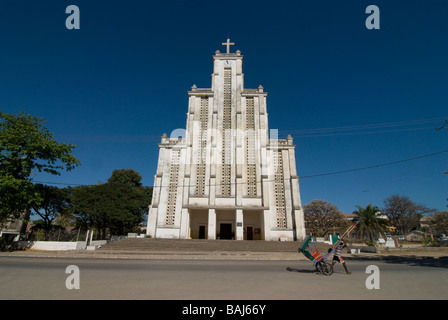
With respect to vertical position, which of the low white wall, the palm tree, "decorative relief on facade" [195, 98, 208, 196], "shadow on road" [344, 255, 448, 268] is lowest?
"shadow on road" [344, 255, 448, 268]

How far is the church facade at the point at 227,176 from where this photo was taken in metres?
28.4

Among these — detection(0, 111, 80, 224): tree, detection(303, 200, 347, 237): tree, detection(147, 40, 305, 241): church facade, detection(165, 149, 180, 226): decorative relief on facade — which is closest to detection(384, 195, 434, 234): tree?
detection(303, 200, 347, 237): tree

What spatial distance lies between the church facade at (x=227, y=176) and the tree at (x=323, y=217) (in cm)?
1807

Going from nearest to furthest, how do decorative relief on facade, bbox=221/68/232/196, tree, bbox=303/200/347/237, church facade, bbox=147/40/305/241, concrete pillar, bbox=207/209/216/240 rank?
concrete pillar, bbox=207/209/216/240 < church facade, bbox=147/40/305/241 < decorative relief on facade, bbox=221/68/232/196 < tree, bbox=303/200/347/237

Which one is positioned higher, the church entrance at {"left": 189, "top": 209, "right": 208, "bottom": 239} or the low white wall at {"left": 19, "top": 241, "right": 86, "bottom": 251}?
the church entrance at {"left": 189, "top": 209, "right": 208, "bottom": 239}

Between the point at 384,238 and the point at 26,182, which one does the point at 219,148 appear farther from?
the point at 384,238

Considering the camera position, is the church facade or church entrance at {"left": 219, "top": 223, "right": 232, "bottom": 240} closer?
the church facade

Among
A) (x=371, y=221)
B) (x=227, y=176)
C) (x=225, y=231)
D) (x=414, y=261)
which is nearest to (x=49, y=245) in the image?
(x=225, y=231)

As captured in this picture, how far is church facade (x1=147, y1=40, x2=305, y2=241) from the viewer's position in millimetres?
28406

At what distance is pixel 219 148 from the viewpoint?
31.5 meters

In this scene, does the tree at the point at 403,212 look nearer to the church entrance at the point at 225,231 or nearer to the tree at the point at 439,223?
the tree at the point at 439,223

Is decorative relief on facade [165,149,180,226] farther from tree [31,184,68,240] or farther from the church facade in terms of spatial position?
tree [31,184,68,240]
